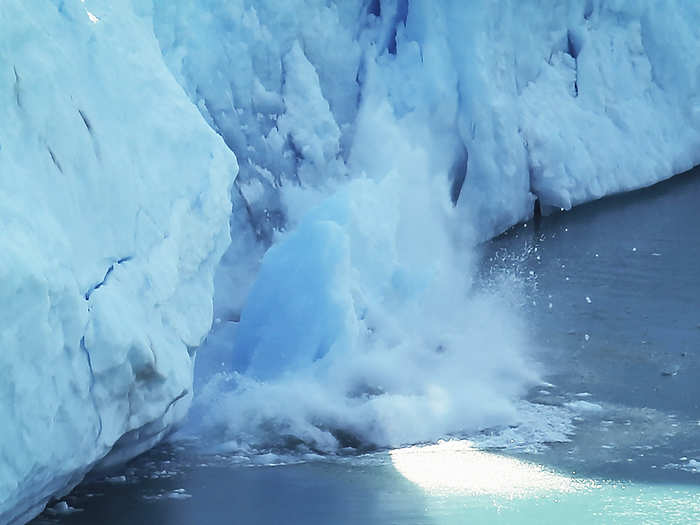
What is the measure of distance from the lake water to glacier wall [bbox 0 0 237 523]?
293 millimetres

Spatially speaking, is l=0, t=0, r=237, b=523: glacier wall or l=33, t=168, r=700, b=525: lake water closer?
l=0, t=0, r=237, b=523: glacier wall

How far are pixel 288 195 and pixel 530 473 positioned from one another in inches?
154

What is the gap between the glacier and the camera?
4.07 m

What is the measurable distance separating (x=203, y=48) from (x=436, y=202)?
89.2 inches

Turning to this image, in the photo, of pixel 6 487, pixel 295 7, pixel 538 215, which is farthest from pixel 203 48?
pixel 6 487

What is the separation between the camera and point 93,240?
172 inches

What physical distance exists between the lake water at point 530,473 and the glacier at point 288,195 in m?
0.21

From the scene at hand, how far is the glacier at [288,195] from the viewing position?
4.07 metres

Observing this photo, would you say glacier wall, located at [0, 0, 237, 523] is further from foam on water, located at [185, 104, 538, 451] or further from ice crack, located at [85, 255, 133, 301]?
foam on water, located at [185, 104, 538, 451]

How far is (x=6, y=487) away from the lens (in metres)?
3.62

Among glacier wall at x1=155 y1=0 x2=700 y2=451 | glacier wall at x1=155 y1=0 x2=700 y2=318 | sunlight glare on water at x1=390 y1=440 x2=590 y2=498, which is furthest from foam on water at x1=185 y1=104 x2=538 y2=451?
glacier wall at x1=155 y1=0 x2=700 y2=318

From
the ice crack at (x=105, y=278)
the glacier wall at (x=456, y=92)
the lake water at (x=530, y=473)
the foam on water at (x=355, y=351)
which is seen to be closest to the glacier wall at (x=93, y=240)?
the ice crack at (x=105, y=278)

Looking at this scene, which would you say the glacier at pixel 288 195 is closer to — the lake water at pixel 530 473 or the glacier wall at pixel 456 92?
the glacier wall at pixel 456 92

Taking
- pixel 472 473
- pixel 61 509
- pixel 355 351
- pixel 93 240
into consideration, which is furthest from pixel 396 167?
pixel 61 509
